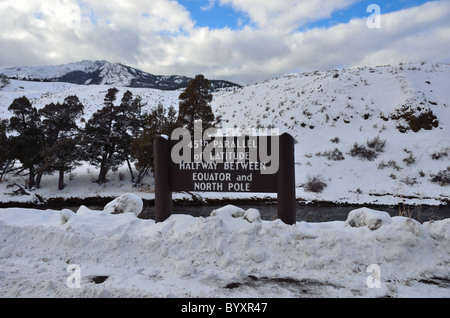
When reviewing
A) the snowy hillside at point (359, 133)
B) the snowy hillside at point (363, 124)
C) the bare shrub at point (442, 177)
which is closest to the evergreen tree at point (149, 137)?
the snowy hillside at point (359, 133)

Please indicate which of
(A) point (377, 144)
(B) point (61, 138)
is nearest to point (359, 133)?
(A) point (377, 144)

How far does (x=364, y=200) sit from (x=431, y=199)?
10.0 feet

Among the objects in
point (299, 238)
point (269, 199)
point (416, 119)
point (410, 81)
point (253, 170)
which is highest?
point (410, 81)

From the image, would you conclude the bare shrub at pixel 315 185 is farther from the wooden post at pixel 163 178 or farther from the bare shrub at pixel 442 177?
the wooden post at pixel 163 178

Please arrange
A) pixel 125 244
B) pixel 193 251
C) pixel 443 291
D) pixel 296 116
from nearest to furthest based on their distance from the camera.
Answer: pixel 443 291
pixel 193 251
pixel 125 244
pixel 296 116

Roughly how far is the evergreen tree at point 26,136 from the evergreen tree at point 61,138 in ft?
1.79

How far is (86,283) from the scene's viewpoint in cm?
365

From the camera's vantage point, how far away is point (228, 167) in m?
6.16

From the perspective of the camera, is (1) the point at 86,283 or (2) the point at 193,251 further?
(2) the point at 193,251

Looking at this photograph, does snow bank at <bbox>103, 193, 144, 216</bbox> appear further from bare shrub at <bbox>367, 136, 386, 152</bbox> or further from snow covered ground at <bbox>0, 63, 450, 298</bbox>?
bare shrub at <bbox>367, 136, 386, 152</bbox>

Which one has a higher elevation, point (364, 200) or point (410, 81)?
point (410, 81)

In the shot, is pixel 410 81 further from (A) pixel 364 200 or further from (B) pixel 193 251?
(B) pixel 193 251
